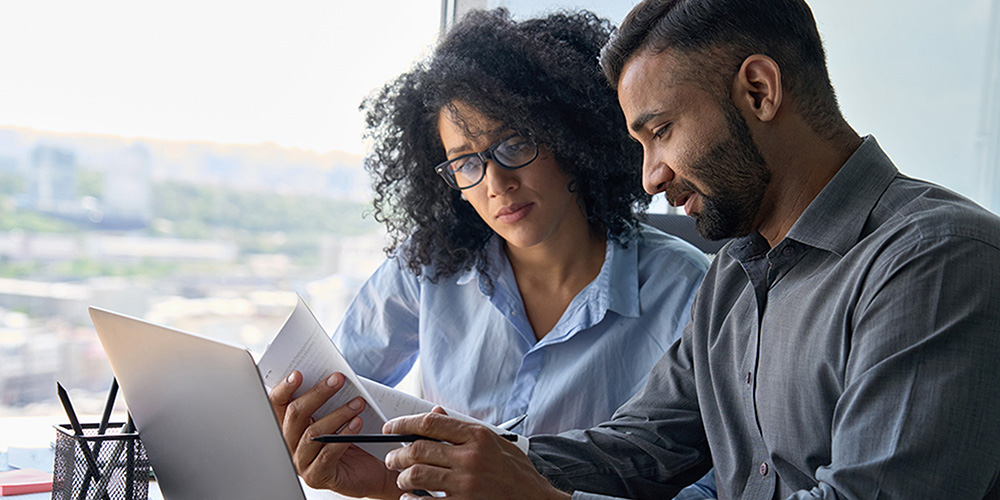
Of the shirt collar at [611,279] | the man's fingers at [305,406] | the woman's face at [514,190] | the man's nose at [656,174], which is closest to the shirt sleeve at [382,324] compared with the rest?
the shirt collar at [611,279]

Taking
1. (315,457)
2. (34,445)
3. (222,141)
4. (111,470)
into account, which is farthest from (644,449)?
(222,141)

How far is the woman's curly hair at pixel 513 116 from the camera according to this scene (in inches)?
64.6

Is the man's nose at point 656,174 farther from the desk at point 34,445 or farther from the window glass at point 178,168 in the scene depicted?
the window glass at point 178,168

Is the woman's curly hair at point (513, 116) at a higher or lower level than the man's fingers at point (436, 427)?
higher

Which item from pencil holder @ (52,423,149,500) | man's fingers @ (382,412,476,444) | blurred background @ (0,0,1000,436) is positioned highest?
blurred background @ (0,0,1000,436)

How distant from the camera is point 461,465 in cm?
97

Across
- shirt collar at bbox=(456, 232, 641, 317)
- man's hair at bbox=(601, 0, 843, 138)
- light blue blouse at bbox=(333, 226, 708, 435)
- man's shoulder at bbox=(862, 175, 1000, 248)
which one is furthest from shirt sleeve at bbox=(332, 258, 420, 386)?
man's shoulder at bbox=(862, 175, 1000, 248)

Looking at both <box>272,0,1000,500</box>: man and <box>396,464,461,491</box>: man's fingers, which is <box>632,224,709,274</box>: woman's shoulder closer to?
<box>272,0,1000,500</box>: man

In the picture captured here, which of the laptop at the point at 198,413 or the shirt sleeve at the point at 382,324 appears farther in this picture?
the shirt sleeve at the point at 382,324

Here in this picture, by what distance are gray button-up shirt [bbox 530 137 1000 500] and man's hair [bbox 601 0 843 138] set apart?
9cm

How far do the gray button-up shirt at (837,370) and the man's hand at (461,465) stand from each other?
0.09 meters

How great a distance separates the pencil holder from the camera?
0.99 metres

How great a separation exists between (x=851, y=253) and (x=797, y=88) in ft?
0.75

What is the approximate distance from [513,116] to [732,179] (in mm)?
605
